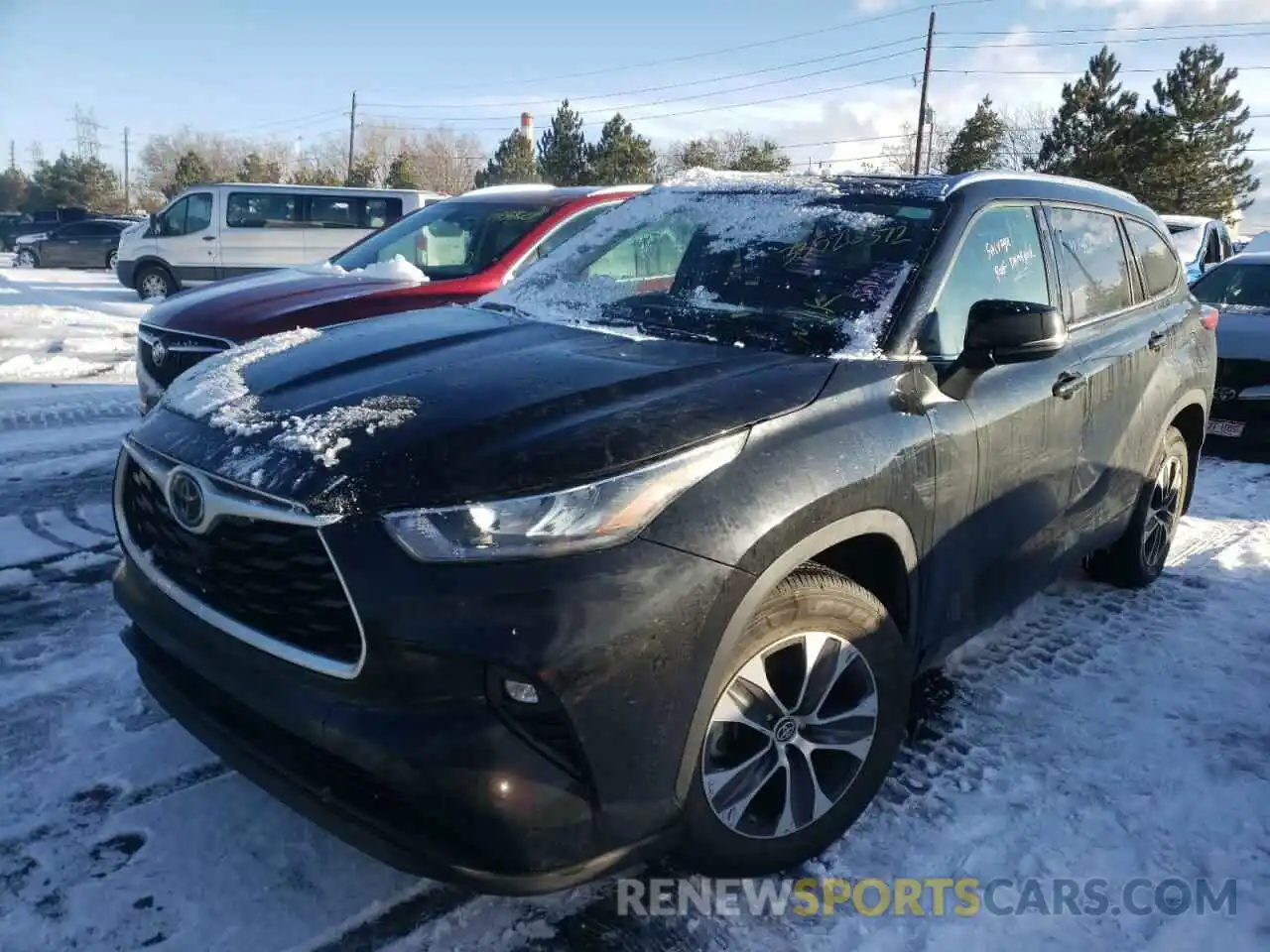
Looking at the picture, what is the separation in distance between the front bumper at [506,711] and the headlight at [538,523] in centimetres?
3

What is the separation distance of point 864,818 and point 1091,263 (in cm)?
243

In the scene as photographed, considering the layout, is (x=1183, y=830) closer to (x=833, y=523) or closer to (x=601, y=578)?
(x=833, y=523)

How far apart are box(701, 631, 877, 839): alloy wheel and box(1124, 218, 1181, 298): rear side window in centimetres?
279

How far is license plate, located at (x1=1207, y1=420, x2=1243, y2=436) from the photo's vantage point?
727 centimetres

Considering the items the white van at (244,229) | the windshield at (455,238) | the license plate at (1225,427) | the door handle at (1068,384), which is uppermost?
the white van at (244,229)

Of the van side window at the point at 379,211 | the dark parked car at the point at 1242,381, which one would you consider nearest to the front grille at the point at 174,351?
the dark parked car at the point at 1242,381

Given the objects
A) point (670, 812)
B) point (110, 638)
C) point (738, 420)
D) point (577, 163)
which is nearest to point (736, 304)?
point (738, 420)

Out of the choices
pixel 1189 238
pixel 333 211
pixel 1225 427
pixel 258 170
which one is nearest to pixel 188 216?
pixel 333 211

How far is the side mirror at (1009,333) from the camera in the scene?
2.73m

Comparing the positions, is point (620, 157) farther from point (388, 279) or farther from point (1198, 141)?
point (388, 279)

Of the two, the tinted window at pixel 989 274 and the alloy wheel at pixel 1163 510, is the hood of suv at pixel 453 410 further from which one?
the alloy wheel at pixel 1163 510

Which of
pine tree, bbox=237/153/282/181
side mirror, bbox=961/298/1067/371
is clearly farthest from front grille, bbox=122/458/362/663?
pine tree, bbox=237/153/282/181

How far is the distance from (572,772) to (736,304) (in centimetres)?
174

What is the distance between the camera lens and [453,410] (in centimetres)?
228
